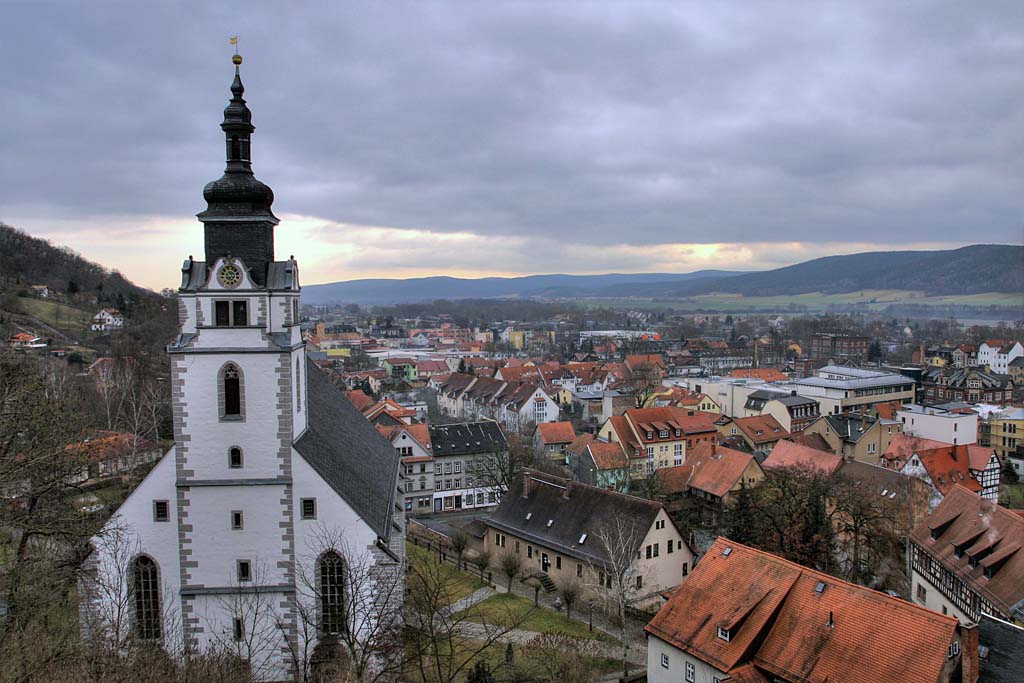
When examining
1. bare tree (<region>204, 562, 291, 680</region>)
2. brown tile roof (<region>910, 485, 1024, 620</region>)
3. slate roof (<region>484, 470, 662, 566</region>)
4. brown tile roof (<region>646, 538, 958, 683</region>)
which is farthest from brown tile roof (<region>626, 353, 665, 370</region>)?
bare tree (<region>204, 562, 291, 680</region>)

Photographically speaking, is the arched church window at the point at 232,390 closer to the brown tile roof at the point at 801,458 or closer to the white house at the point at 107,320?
the brown tile roof at the point at 801,458

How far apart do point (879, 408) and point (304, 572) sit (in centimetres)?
7641

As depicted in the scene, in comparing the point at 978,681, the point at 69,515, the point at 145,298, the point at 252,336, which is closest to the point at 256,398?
the point at 252,336

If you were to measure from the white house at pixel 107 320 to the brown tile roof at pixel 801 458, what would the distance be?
8691 centimetres

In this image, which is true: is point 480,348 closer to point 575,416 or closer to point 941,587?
point 575,416

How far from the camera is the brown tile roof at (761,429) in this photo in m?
71.5

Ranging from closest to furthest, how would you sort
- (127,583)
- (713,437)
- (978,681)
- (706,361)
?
1. (978,681)
2. (127,583)
3. (713,437)
4. (706,361)

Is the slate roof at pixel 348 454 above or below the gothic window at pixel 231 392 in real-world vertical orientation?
→ below

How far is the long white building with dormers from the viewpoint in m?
23.3

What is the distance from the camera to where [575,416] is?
330 ft

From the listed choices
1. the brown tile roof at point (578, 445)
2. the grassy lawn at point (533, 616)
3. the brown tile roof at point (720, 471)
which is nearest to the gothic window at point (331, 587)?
the grassy lawn at point (533, 616)

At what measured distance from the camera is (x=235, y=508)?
23.5 m

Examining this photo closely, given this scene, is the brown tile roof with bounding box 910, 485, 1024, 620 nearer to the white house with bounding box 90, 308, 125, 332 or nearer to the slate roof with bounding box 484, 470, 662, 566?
the slate roof with bounding box 484, 470, 662, 566

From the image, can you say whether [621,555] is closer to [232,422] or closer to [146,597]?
[232,422]
